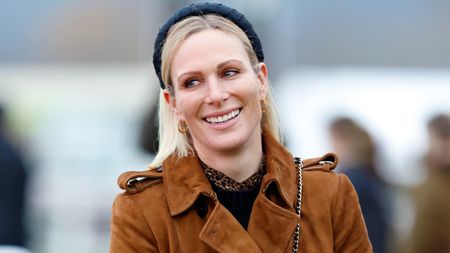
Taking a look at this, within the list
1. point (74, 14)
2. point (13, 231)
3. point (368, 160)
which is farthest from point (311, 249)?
point (74, 14)

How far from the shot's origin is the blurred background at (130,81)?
30.3ft

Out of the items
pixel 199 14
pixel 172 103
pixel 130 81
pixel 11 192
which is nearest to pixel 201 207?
pixel 172 103

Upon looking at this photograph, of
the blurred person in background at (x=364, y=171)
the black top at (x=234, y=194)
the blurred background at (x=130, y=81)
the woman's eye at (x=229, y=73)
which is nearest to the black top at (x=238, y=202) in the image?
the black top at (x=234, y=194)

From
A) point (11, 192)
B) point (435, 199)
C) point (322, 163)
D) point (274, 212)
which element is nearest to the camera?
point (274, 212)

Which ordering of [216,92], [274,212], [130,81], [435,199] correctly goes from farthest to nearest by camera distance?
[130,81] < [435,199] < [274,212] < [216,92]

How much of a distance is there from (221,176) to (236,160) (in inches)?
2.9

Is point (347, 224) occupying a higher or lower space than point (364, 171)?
higher

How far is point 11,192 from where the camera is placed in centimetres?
826

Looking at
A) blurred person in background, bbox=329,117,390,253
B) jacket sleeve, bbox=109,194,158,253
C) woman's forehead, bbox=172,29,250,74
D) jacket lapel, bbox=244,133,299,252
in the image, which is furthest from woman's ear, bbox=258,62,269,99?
blurred person in background, bbox=329,117,390,253

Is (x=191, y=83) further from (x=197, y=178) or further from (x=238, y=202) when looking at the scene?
(x=238, y=202)

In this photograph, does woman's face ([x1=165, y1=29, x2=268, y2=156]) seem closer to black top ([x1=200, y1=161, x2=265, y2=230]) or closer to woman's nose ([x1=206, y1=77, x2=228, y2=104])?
woman's nose ([x1=206, y1=77, x2=228, y2=104])

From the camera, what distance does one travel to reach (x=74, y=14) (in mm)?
10367

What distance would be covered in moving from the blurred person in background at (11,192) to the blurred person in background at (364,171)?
7.55 feet

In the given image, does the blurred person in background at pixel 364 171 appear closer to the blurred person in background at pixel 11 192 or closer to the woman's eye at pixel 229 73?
the blurred person in background at pixel 11 192
